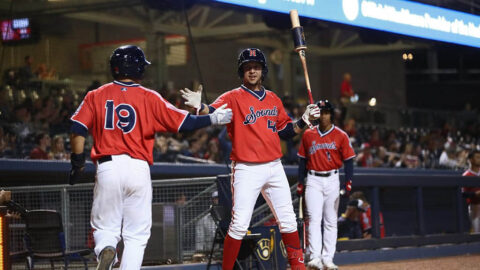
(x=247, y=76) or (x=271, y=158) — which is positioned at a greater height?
(x=247, y=76)

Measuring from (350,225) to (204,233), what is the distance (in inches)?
103

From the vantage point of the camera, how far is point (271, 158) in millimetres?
6332


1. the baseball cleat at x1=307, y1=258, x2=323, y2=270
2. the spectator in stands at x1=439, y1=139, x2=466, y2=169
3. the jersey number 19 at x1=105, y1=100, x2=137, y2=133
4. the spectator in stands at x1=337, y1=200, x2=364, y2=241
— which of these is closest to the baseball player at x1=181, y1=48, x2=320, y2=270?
the jersey number 19 at x1=105, y1=100, x2=137, y2=133

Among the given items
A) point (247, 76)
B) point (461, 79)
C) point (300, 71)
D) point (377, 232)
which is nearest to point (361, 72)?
point (300, 71)

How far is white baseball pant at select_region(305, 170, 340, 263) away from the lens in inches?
318

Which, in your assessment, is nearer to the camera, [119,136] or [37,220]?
[119,136]

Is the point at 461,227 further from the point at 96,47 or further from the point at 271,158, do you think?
the point at 96,47

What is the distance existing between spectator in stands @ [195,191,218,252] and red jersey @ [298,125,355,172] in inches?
47.0

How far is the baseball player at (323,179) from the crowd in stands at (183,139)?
0.98m

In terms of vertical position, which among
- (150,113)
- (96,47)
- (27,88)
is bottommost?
(150,113)

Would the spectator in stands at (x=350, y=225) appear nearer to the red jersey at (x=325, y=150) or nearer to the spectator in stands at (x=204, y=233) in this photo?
the red jersey at (x=325, y=150)

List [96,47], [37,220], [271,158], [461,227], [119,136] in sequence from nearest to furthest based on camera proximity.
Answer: [119,136], [271,158], [37,220], [461,227], [96,47]

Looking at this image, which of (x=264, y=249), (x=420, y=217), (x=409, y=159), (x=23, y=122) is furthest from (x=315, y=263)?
(x=409, y=159)

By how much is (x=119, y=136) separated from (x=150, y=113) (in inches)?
11.3
